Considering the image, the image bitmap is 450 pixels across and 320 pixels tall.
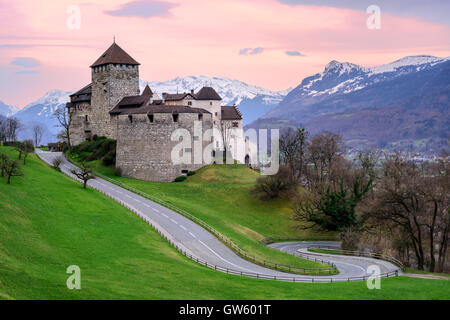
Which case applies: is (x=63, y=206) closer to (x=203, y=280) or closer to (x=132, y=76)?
(x=203, y=280)

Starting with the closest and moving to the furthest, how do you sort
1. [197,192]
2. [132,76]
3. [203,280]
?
[203,280] < [197,192] < [132,76]

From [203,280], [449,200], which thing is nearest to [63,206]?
[203,280]

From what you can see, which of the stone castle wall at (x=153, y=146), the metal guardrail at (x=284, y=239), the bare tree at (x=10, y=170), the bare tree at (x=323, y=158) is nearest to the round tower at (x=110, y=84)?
the stone castle wall at (x=153, y=146)

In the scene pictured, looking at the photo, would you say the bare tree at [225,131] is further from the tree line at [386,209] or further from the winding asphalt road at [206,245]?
the winding asphalt road at [206,245]

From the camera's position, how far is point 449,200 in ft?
193

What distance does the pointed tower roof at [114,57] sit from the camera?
108 m

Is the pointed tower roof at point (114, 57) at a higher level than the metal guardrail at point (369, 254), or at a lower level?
higher

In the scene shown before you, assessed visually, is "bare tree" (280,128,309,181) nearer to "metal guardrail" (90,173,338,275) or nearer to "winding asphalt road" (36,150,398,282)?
"winding asphalt road" (36,150,398,282)

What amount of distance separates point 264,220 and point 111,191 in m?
22.6

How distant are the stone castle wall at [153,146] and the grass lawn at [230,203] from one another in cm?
281

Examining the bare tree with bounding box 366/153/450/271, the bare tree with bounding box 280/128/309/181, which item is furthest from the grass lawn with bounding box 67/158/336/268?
the bare tree with bounding box 366/153/450/271

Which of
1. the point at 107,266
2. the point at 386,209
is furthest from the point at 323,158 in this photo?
the point at 107,266

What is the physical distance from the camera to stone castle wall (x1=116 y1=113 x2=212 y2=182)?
302 feet
